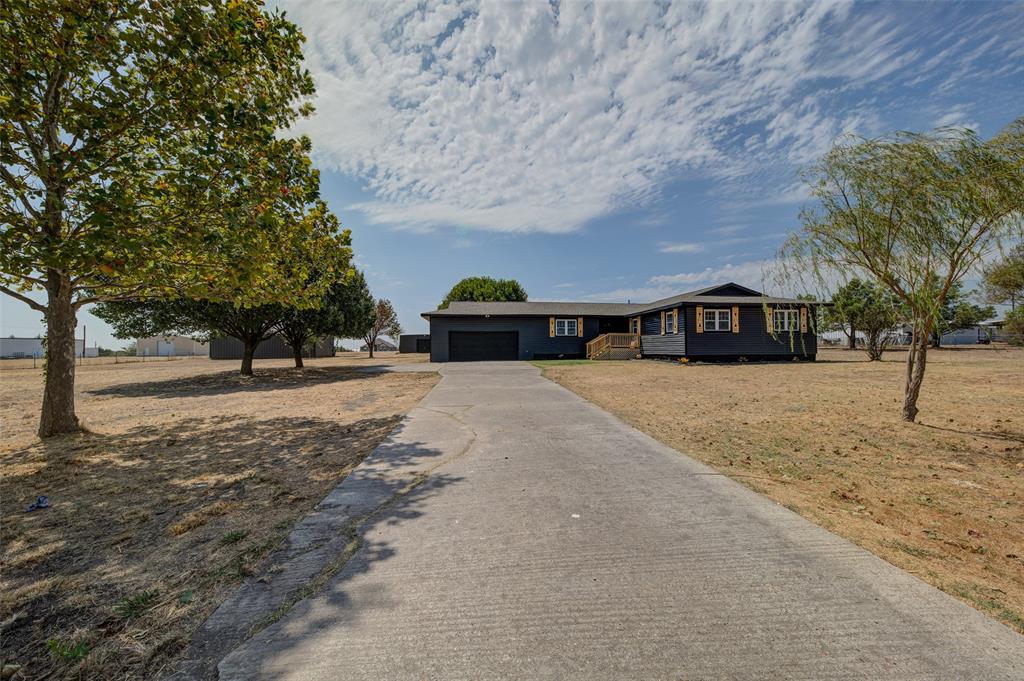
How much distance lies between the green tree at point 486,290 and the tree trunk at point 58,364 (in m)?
42.4

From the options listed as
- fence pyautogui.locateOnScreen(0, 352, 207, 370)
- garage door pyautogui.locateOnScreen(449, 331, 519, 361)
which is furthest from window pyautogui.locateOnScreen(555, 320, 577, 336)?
fence pyautogui.locateOnScreen(0, 352, 207, 370)

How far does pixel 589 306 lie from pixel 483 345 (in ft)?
31.2

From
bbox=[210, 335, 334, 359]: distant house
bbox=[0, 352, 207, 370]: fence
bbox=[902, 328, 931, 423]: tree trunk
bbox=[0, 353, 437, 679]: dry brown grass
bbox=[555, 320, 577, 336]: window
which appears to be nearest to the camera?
bbox=[0, 353, 437, 679]: dry brown grass

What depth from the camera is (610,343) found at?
88.5 ft

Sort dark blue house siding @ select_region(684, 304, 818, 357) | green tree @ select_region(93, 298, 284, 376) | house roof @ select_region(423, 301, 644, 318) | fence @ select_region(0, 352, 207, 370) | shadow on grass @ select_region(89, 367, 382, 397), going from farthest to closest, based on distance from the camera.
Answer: fence @ select_region(0, 352, 207, 370), house roof @ select_region(423, 301, 644, 318), dark blue house siding @ select_region(684, 304, 818, 357), green tree @ select_region(93, 298, 284, 376), shadow on grass @ select_region(89, 367, 382, 397)

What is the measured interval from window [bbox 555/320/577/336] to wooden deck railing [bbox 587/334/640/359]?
7.06 ft

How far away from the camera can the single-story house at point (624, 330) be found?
75.6ft

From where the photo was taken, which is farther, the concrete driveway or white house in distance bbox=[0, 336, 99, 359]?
white house in distance bbox=[0, 336, 99, 359]

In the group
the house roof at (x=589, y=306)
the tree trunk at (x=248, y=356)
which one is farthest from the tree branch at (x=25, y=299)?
the house roof at (x=589, y=306)

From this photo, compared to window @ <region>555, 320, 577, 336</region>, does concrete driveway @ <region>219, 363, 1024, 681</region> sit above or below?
below

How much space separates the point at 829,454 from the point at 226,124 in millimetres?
9643

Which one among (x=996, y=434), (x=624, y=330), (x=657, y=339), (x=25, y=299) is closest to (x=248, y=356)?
(x=25, y=299)

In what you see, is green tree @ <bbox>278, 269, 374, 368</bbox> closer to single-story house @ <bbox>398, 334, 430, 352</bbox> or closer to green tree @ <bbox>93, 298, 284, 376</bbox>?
green tree @ <bbox>93, 298, 284, 376</bbox>

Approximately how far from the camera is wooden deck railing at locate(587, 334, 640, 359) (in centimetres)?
2689
